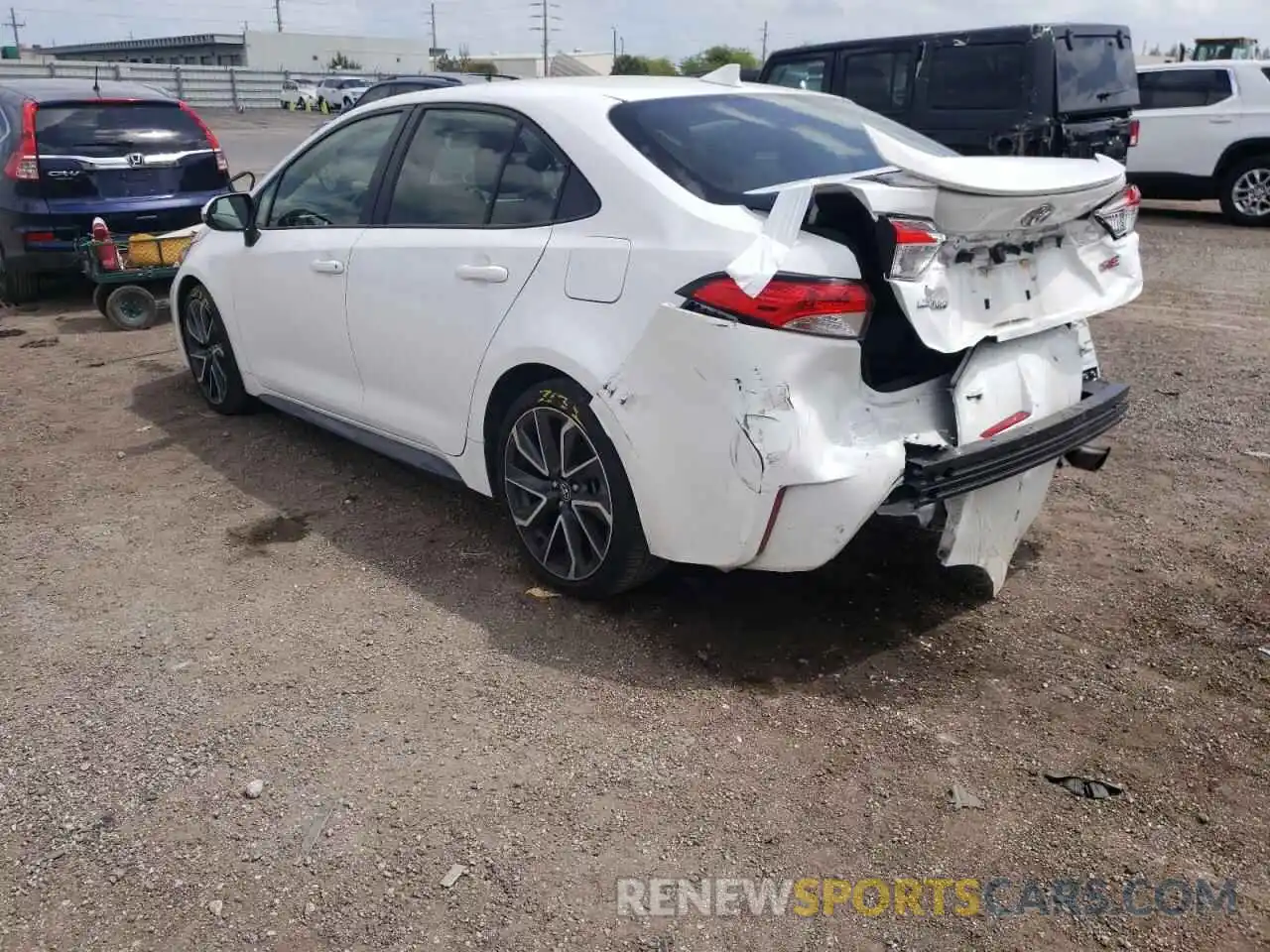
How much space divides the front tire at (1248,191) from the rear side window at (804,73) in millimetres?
4985

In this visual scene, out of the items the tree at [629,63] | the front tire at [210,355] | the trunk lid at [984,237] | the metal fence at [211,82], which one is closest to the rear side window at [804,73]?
the front tire at [210,355]

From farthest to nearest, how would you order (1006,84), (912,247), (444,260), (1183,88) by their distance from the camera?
(1183,88) → (1006,84) → (444,260) → (912,247)

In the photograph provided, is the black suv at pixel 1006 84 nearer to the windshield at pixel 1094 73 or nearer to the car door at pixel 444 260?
the windshield at pixel 1094 73

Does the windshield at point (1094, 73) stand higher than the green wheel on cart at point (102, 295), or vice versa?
the windshield at point (1094, 73)

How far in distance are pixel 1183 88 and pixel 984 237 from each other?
11.9m

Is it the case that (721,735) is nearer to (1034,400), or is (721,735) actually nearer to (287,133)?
(1034,400)

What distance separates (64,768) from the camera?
9.68 ft

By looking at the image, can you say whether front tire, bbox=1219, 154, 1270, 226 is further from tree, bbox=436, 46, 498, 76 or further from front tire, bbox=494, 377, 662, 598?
tree, bbox=436, 46, 498, 76

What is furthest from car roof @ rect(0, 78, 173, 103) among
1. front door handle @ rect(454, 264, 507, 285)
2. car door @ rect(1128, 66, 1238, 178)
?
car door @ rect(1128, 66, 1238, 178)

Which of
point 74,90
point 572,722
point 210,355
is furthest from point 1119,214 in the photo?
point 74,90

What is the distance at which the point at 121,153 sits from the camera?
8.59 meters

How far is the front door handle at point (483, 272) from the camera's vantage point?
146 inches

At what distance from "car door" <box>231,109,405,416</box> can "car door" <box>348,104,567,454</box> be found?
0.48 feet

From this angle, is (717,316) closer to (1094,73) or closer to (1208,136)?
(1094,73)
